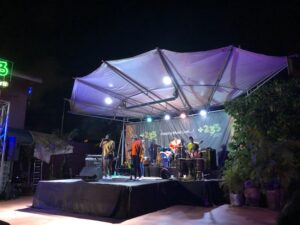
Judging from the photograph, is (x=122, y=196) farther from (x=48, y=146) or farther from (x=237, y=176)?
(x=48, y=146)

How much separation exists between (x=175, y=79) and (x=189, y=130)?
4494mm

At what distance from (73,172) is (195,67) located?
1107cm

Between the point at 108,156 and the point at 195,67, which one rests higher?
the point at 195,67

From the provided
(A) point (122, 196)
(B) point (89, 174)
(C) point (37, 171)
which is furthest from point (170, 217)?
(C) point (37, 171)

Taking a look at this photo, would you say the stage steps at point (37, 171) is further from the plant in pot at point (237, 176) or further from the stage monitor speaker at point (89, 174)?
the plant in pot at point (237, 176)

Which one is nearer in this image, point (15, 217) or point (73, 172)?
point (15, 217)

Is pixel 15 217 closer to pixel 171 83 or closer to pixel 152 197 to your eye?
pixel 152 197

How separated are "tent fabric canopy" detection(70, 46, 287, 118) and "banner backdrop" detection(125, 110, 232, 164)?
0.66 m

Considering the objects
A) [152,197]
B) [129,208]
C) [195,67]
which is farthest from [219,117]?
Answer: [129,208]

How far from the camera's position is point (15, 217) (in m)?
7.16

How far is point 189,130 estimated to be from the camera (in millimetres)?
13609

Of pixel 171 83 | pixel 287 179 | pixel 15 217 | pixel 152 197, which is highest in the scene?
pixel 171 83

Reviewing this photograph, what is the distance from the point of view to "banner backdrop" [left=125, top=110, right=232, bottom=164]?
483 inches

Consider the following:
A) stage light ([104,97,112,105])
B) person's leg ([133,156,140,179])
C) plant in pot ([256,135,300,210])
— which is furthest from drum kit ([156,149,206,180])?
stage light ([104,97,112,105])
